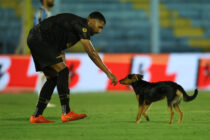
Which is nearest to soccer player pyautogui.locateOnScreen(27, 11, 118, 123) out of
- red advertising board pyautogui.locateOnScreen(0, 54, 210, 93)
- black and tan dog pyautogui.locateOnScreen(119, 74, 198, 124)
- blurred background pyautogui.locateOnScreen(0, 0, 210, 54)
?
black and tan dog pyautogui.locateOnScreen(119, 74, 198, 124)

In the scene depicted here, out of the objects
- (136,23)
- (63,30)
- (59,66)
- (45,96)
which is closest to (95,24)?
(63,30)

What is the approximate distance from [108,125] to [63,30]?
4.51 feet

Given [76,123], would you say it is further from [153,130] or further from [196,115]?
[196,115]

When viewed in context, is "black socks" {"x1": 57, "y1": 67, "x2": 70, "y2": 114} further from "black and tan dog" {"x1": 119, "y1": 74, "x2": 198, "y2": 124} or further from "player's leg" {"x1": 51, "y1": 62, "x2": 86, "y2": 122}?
"black and tan dog" {"x1": 119, "y1": 74, "x2": 198, "y2": 124}

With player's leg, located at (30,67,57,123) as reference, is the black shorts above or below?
above

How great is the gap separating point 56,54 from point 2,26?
36.4 feet

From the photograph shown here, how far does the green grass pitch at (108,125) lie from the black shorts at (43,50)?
83 cm

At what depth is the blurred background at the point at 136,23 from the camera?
18.1 m

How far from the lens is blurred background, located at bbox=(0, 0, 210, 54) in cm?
1809

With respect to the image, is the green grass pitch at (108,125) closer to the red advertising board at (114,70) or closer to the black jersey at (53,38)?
the black jersey at (53,38)

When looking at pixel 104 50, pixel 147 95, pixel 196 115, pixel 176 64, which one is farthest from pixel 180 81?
pixel 147 95

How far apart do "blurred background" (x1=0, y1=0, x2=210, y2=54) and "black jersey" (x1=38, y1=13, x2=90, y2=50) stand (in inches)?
395

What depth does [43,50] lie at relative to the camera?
714cm

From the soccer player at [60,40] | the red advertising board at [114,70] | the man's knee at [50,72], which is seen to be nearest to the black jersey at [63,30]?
the soccer player at [60,40]
